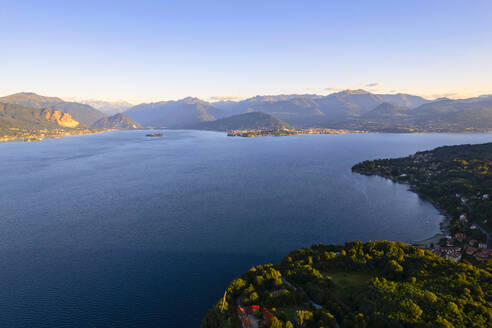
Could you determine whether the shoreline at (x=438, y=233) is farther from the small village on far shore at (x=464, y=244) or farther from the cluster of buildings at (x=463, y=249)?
the cluster of buildings at (x=463, y=249)

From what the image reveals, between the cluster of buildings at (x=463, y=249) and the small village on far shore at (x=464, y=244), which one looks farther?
the small village on far shore at (x=464, y=244)

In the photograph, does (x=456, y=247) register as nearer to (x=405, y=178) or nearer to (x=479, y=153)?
(x=405, y=178)

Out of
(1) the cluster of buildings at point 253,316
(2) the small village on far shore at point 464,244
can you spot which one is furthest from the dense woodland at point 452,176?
(1) the cluster of buildings at point 253,316

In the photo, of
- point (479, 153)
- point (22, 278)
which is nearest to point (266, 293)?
point (22, 278)

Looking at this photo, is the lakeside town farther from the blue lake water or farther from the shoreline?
the blue lake water

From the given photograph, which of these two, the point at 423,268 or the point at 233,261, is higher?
the point at 423,268

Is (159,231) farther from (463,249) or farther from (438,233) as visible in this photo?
(438,233)

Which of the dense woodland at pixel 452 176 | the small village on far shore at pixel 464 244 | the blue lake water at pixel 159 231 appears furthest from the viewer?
the dense woodland at pixel 452 176
